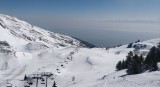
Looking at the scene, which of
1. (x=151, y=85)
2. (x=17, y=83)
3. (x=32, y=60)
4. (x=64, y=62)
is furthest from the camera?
(x=32, y=60)

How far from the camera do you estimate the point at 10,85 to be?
357ft

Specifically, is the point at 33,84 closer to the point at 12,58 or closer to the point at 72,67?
the point at 72,67

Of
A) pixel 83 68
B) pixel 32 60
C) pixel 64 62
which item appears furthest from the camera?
pixel 32 60

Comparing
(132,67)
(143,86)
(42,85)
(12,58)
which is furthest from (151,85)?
(12,58)

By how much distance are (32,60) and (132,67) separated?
106784mm

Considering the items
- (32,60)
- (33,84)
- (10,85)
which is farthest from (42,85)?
(32,60)

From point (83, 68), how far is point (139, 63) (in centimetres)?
6296

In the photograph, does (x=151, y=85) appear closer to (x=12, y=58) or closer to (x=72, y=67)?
(x=72, y=67)

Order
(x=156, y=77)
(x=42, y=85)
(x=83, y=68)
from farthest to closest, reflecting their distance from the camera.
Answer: (x=83, y=68)
(x=42, y=85)
(x=156, y=77)

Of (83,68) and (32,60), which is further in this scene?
(32,60)

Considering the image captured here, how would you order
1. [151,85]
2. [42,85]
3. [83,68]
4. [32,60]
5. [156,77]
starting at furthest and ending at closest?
[32,60] → [83,68] → [42,85] → [156,77] → [151,85]

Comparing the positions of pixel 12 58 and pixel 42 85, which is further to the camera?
pixel 12 58

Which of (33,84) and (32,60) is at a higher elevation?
(32,60)

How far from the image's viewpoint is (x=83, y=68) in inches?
5630
